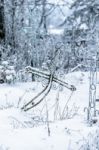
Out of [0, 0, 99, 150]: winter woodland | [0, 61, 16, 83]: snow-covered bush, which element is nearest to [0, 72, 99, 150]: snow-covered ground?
[0, 0, 99, 150]: winter woodland

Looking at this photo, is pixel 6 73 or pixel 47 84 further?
pixel 6 73

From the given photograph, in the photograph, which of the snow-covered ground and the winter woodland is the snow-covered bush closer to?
the winter woodland

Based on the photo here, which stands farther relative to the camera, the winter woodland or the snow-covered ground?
the winter woodland

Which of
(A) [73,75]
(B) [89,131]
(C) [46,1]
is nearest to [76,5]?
(C) [46,1]

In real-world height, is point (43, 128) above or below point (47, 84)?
below

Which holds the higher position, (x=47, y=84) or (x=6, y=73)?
(x=47, y=84)

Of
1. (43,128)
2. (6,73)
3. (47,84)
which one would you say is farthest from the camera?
(6,73)

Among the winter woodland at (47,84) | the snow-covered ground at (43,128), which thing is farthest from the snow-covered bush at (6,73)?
the snow-covered ground at (43,128)

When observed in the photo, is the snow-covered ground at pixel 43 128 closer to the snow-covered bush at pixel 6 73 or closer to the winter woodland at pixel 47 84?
the winter woodland at pixel 47 84

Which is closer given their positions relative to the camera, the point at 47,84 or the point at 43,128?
the point at 43,128

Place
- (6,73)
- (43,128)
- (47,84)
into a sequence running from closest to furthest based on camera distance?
(43,128) < (47,84) < (6,73)

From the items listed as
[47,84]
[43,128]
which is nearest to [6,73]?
[47,84]

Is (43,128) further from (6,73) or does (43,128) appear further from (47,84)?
(6,73)

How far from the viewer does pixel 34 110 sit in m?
7.52
